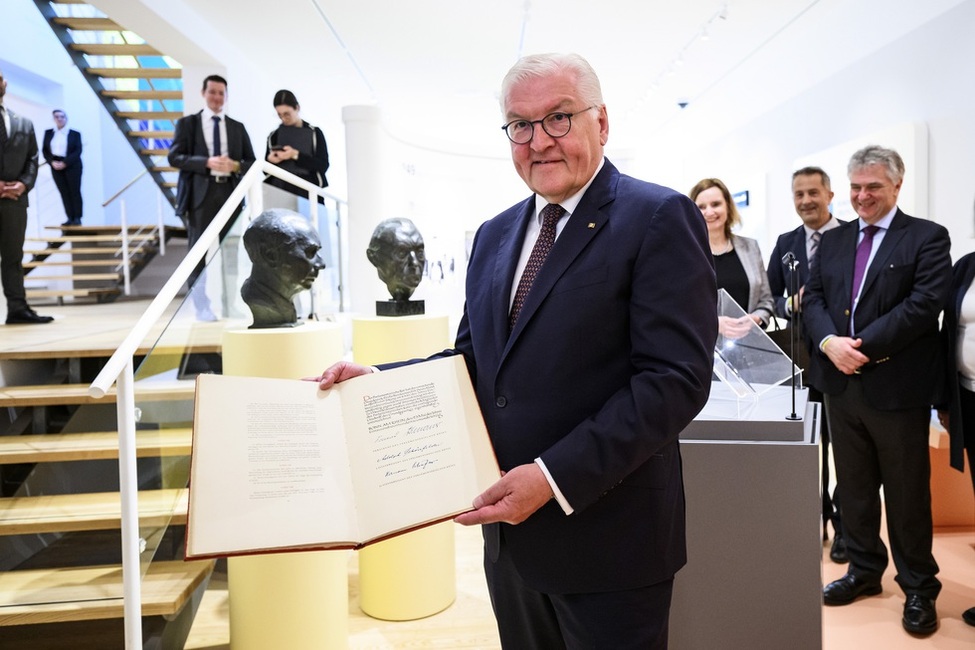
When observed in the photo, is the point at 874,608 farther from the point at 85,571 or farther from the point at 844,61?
the point at 844,61

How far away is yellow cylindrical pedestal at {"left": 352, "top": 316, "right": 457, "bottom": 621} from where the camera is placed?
3184 mm

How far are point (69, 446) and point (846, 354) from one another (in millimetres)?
3413

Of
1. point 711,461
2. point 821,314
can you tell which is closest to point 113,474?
point 711,461

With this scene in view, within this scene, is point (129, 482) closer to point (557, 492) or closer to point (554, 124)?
point (557, 492)

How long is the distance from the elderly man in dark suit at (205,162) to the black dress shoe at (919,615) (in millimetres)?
4484

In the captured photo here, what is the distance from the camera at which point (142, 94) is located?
29.3ft

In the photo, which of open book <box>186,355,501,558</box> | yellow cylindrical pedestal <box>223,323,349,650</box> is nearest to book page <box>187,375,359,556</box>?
open book <box>186,355,501,558</box>

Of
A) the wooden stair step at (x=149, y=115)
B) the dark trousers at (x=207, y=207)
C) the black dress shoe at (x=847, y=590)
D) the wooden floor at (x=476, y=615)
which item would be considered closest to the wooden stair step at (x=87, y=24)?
the wooden stair step at (x=149, y=115)

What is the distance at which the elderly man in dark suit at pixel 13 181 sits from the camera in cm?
451

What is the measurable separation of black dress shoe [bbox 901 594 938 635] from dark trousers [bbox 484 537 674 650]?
2053mm

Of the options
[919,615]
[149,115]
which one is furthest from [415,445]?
[149,115]

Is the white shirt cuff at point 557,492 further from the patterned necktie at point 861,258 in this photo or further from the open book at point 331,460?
the patterned necktie at point 861,258

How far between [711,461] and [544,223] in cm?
107

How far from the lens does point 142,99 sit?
914 cm
